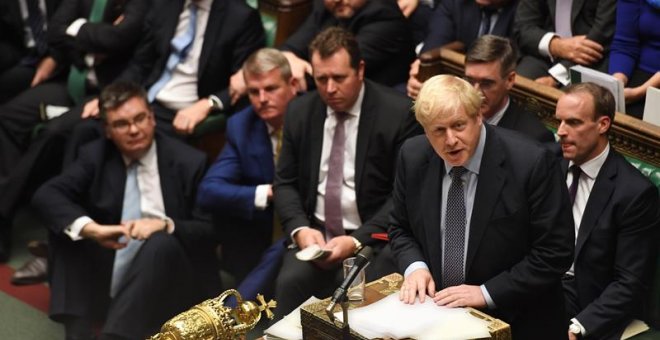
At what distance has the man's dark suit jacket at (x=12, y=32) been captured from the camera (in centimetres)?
561

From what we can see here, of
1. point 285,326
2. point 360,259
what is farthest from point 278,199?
point 360,259

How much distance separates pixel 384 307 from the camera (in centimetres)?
290

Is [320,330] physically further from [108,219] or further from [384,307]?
[108,219]

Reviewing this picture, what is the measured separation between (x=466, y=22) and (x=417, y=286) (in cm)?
193

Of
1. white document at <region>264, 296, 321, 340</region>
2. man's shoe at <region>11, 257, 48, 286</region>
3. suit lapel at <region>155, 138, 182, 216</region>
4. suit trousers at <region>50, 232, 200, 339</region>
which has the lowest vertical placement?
man's shoe at <region>11, 257, 48, 286</region>

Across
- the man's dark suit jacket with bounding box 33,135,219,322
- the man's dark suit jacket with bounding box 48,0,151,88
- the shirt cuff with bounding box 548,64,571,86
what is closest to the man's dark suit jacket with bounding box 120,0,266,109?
the man's dark suit jacket with bounding box 48,0,151,88

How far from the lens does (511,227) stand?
3.04 meters

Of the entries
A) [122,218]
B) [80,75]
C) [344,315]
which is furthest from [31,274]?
[344,315]

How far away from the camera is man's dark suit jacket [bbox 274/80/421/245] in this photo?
157 inches

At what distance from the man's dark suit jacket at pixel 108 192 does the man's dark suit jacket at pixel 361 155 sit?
0.47 m

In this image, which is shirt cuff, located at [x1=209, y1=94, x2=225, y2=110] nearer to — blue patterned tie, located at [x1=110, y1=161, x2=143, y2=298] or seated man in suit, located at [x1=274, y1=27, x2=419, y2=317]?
blue patterned tie, located at [x1=110, y1=161, x2=143, y2=298]

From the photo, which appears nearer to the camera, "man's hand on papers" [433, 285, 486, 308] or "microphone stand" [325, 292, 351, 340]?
"microphone stand" [325, 292, 351, 340]

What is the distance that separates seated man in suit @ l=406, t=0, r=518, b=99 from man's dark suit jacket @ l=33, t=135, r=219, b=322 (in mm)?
925

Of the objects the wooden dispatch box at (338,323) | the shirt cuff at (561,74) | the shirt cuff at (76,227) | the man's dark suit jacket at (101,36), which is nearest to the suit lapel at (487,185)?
the wooden dispatch box at (338,323)
